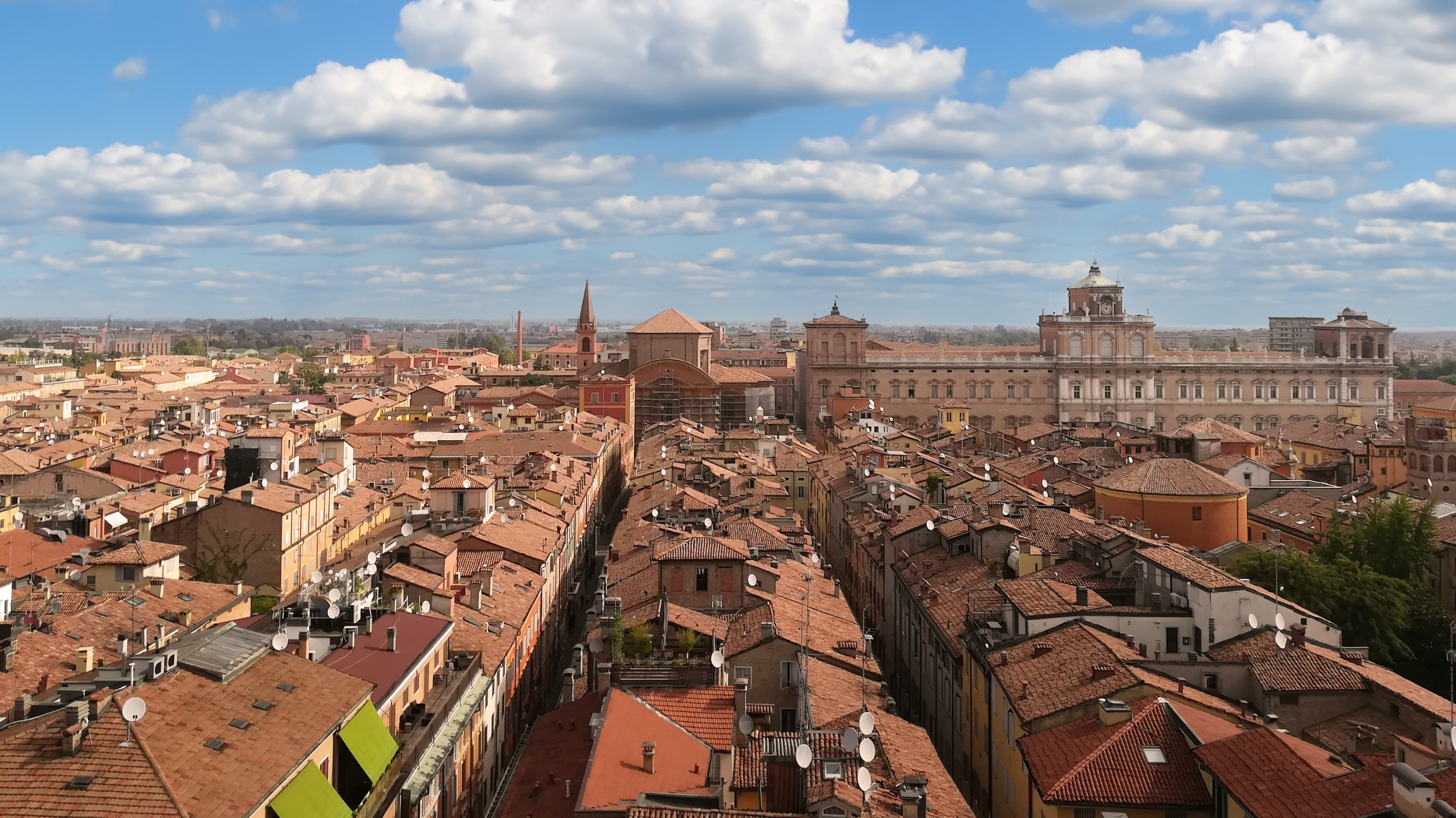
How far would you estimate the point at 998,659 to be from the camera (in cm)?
2167

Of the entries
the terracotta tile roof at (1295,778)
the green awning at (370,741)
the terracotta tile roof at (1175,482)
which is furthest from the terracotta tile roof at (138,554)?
the terracotta tile roof at (1175,482)

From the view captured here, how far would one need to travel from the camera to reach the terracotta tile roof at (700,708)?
17.3 m

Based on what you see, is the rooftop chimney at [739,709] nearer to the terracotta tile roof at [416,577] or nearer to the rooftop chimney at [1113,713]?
the rooftop chimney at [1113,713]

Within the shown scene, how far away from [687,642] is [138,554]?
1538 centimetres

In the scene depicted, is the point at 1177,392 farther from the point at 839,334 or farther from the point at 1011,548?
the point at 1011,548

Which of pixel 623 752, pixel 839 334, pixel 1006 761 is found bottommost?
pixel 1006 761

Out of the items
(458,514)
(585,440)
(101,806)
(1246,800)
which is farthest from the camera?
(585,440)

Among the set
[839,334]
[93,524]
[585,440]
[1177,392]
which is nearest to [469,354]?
[839,334]

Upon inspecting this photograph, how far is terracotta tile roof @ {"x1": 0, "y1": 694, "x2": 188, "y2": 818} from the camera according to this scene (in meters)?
11.9

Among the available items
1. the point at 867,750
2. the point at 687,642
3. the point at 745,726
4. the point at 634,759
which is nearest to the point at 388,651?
the point at 687,642

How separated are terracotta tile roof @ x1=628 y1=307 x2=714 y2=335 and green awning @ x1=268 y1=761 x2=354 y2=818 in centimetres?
8778

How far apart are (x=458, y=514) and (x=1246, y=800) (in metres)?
25.2

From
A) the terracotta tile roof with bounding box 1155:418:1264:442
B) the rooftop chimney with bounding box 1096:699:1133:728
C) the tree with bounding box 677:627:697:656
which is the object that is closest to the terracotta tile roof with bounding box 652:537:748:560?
the tree with bounding box 677:627:697:656

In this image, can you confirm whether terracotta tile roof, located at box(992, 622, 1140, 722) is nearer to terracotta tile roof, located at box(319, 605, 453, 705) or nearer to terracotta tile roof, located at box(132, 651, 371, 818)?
terracotta tile roof, located at box(319, 605, 453, 705)
